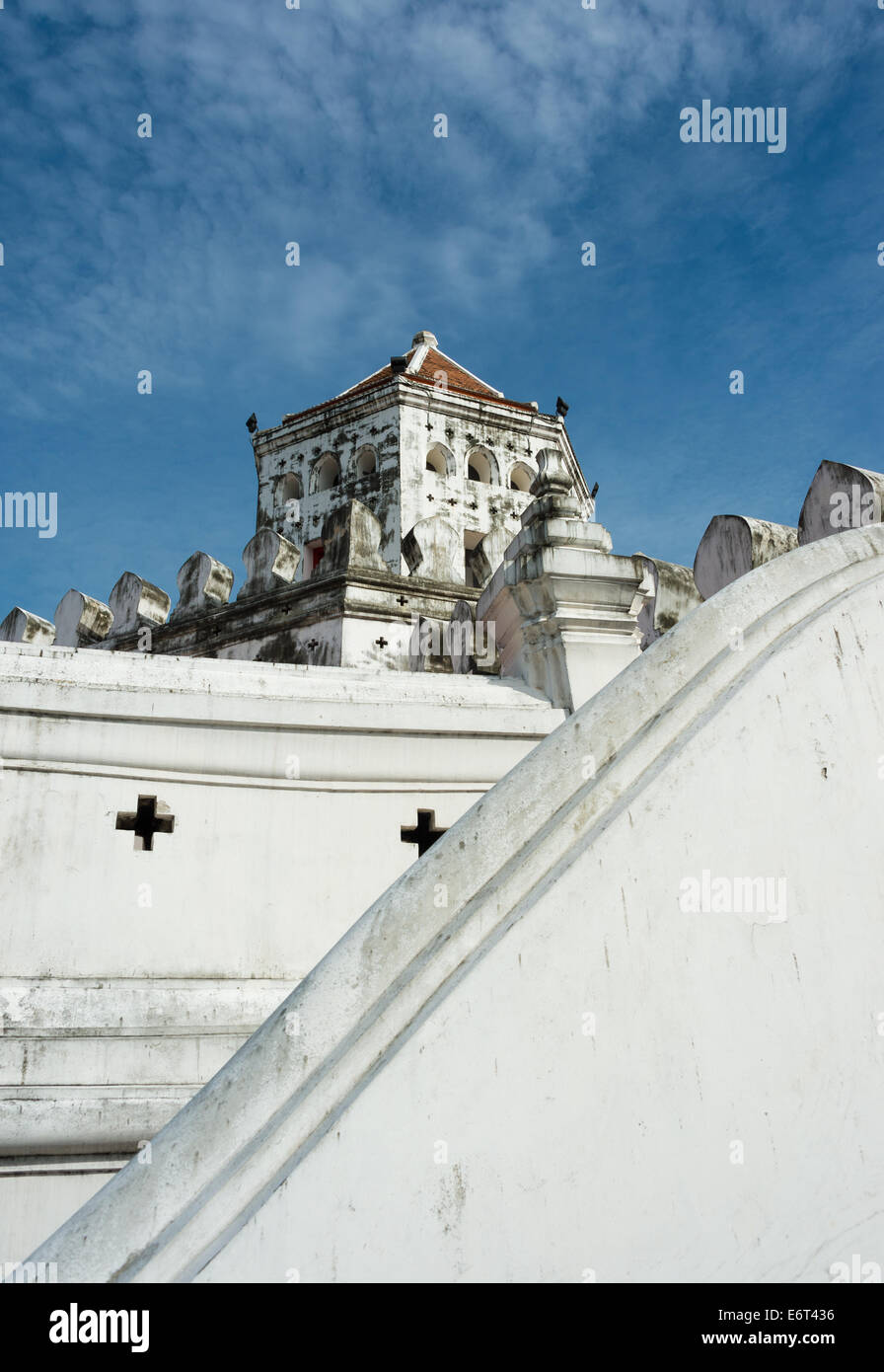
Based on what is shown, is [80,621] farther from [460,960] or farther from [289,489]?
[289,489]

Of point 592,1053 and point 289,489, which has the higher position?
point 289,489

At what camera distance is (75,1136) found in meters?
3.32

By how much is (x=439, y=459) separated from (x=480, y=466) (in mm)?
1150

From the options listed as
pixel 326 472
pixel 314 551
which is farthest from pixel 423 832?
pixel 326 472

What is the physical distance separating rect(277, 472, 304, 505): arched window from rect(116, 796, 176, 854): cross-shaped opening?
21.7 m

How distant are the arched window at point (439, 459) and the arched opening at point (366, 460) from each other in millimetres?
1254

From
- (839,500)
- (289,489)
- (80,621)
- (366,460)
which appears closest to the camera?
(839,500)

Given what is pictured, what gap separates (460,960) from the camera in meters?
2.33

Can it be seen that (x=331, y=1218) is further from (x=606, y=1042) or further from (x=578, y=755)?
(x=578, y=755)

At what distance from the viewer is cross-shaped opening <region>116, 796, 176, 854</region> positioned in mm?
4133

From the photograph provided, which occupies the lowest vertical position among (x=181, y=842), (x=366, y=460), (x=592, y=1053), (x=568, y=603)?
(x=592, y=1053)

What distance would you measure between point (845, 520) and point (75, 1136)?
136 inches

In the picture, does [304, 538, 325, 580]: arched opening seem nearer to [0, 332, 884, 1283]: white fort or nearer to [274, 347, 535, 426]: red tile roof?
[274, 347, 535, 426]: red tile roof
